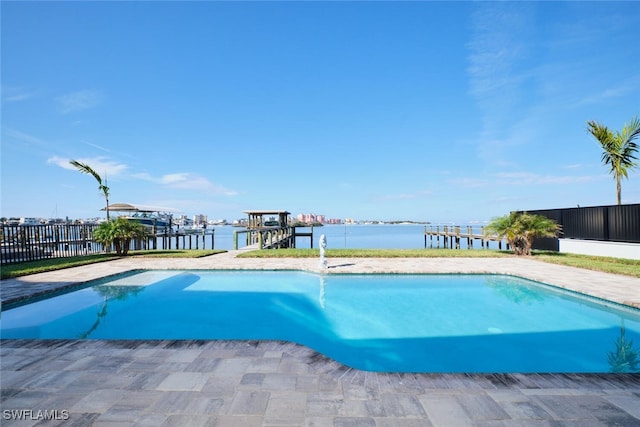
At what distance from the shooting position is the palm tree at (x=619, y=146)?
41.1 ft

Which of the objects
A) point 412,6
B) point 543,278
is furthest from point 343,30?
point 543,278

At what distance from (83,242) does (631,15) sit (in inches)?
961

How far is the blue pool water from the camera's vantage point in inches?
153

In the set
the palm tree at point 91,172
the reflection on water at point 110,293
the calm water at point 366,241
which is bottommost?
the calm water at point 366,241

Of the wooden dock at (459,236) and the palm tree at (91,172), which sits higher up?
the palm tree at (91,172)

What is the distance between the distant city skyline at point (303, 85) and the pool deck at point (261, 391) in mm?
7488

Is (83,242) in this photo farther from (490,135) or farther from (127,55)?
(490,135)

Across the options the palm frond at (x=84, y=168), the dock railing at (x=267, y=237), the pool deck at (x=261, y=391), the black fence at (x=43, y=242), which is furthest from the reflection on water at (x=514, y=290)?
the palm frond at (x=84, y=168)

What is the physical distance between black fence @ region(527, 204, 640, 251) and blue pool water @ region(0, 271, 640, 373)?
6791mm

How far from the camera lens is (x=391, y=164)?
32.9m

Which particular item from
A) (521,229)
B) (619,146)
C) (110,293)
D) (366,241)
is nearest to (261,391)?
(110,293)

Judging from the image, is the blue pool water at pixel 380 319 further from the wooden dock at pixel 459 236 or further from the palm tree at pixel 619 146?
the wooden dock at pixel 459 236

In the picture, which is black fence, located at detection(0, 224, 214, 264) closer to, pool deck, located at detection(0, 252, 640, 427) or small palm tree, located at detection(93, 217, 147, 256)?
small palm tree, located at detection(93, 217, 147, 256)

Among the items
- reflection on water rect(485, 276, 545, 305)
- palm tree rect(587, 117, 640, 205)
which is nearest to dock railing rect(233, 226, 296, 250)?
reflection on water rect(485, 276, 545, 305)
